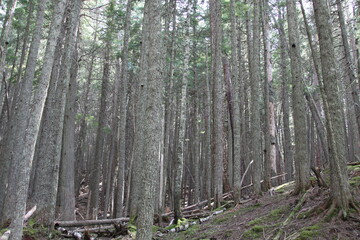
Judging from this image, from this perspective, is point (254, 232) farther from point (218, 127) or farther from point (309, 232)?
point (218, 127)

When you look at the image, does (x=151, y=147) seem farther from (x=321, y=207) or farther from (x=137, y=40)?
(x=137, y=40)

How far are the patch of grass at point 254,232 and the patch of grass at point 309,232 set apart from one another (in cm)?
106

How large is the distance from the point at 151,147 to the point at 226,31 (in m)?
15.1

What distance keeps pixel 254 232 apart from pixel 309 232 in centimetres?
148

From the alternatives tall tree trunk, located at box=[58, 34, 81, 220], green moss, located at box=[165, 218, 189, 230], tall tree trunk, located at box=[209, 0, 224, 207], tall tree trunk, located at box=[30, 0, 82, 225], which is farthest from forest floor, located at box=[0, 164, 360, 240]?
tall tree trunk, located at box=[58, 34, 81, 220]

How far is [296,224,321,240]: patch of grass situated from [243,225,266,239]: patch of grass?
1.06 metres

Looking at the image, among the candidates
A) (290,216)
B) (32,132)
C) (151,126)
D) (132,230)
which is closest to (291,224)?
(290,216)

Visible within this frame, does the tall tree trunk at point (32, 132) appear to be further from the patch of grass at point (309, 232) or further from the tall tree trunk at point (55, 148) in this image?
the patch of grass at point (309, 232)

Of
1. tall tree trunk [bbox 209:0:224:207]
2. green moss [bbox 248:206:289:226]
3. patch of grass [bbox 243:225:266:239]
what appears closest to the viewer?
patch of grass [bbox 243:225:266:239]

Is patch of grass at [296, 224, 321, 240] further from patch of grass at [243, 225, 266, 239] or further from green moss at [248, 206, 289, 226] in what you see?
green moss at [248, 206, 289, 226]

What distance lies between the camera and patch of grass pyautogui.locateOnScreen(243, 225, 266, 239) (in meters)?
5.86

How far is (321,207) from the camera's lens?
5508 mm

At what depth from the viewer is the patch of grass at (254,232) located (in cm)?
586

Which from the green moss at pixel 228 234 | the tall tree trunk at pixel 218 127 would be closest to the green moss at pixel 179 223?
the tall tree trunk at pixel 218 127
